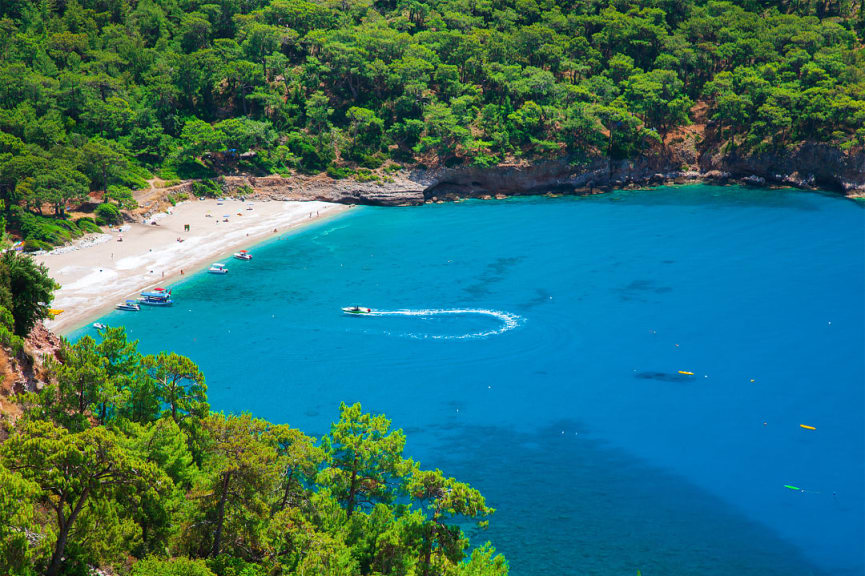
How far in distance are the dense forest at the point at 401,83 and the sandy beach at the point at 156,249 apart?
9.85 m

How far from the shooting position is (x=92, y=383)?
4253 centimetres

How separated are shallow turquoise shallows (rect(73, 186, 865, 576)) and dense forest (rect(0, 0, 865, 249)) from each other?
873 inches

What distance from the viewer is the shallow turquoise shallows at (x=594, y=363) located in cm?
5119

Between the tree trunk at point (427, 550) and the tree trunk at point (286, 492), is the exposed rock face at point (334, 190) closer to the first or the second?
the tree trunk at point (286, 492)

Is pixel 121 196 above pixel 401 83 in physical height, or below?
below

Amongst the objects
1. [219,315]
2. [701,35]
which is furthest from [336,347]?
[701,35]

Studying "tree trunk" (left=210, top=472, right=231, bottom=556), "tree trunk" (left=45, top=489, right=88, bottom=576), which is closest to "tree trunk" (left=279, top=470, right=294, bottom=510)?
"tree trunk" (left=210, top=472, right=231, bottom=556)

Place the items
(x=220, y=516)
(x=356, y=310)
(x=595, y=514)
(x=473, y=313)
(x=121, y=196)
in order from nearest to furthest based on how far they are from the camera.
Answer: (x=220, y=516), (x=595, y=514), (x=473, y=313), (x=356, y=310), (x=121, y=196)

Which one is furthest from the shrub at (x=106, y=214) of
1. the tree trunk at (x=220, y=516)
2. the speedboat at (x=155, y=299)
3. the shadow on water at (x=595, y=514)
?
the tree trunk at (x=220, y=516)

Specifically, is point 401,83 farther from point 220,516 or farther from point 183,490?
point 220,516

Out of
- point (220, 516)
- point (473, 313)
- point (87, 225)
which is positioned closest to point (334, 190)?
point (87, 225)

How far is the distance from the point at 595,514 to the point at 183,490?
2790 cm

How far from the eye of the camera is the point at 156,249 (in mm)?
101562

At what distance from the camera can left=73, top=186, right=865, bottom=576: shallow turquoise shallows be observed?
168 feet
